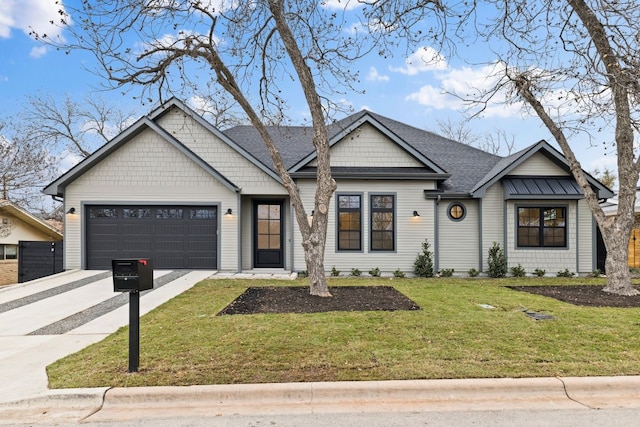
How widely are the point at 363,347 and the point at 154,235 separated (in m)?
9.55

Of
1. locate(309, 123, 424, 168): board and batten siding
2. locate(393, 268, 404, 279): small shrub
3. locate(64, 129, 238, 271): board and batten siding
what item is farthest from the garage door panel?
locate(393, 268, 404, 279): small shrub

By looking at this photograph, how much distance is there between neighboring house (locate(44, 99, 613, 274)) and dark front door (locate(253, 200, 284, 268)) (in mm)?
394

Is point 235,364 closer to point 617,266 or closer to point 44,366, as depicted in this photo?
point 44,366

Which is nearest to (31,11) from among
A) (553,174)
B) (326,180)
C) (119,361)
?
(326,180)

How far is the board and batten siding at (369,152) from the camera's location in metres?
12.3

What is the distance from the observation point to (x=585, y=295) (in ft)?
27.1

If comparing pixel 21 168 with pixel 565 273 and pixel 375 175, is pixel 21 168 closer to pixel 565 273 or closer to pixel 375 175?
pixel 375 175

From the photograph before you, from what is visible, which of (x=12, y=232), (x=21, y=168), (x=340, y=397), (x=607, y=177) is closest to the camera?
(x=340, y=397)

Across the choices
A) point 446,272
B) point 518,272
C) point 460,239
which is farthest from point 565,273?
point 446,272

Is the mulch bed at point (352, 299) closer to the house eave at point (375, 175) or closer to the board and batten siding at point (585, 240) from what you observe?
the board and batten siding at point (585, 240)

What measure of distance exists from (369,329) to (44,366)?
4.18 meters

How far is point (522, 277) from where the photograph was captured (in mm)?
11758

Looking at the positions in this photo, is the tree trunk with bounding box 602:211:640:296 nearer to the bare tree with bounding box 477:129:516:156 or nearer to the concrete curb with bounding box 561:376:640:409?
the concrete curb with bounding box 561:376:640:409

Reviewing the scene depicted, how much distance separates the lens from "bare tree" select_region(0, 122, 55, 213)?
627 inches
